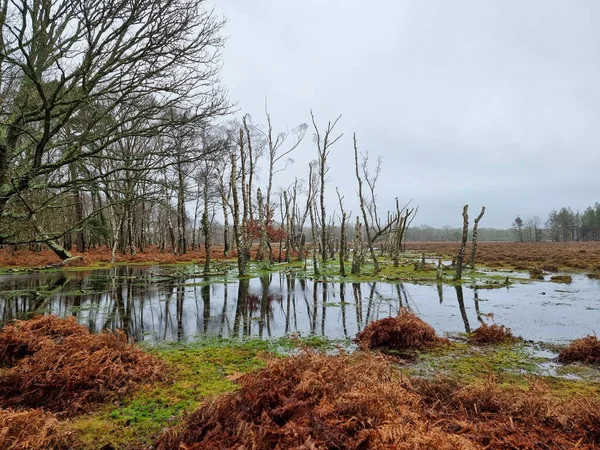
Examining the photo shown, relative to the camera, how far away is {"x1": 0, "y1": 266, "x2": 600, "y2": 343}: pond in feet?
27.8

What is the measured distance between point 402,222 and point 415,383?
92.1 feet

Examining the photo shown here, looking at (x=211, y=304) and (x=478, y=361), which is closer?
(x=478, y=361)

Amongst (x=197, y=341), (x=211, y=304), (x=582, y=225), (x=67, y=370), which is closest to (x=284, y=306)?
(x=211, y=304)

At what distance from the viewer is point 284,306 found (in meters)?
11.4

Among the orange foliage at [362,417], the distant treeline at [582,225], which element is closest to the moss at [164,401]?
the orange foliage at [362,417]

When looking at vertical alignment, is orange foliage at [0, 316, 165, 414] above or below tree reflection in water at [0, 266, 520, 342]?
above

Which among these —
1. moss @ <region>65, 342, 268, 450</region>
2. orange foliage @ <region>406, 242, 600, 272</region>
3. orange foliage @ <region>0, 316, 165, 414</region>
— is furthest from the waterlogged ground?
orange foliage @ <region>406, 242, 600, 272</region>

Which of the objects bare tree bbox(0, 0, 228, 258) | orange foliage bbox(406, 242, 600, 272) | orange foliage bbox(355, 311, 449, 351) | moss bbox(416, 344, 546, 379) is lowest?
orange foliage bbox(406, 242, 600, 272)

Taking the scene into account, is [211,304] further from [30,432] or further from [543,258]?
[543,258]

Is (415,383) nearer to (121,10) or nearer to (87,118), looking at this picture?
(121,10)

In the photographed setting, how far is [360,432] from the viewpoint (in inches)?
96.8

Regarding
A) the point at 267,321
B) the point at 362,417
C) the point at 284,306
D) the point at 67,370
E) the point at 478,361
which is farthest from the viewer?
the point at 284,306

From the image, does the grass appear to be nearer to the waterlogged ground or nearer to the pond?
the waterlogged ground

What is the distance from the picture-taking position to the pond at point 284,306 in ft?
27.8
